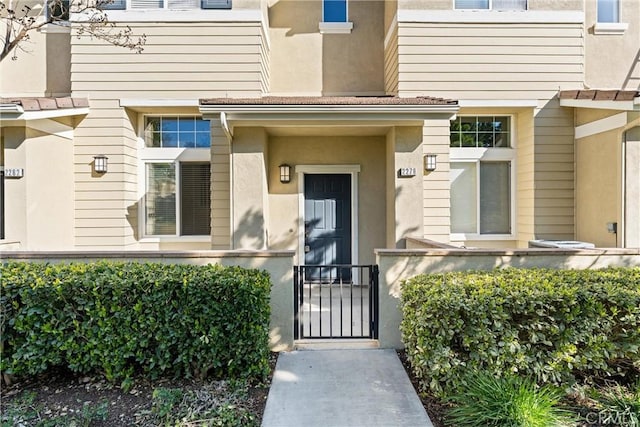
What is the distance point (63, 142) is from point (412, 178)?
6356mm

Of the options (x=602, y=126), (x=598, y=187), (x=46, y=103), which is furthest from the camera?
(x=598, y=187)

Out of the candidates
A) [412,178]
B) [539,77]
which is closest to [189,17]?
[412,178]

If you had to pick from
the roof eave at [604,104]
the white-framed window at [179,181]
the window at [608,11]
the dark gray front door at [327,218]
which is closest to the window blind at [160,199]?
the white-framed window at [179,181]

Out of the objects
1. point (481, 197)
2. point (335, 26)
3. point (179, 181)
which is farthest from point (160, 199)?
point (481, 197)

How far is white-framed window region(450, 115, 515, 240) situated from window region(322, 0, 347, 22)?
10.9 feet

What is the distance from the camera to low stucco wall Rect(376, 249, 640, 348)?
440 cm

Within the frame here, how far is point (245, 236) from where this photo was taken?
20.9 feet

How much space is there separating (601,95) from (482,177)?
2.29 metres

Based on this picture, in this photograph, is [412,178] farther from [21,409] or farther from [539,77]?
[21,409]

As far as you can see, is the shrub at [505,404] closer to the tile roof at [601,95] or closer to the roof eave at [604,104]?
the roof eave at [604,104]

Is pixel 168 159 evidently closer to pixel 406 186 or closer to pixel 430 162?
pixel 406 186

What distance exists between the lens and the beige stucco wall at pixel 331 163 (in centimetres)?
727

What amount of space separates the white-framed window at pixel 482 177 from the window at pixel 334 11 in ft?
10.9

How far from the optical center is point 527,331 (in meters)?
3.33
